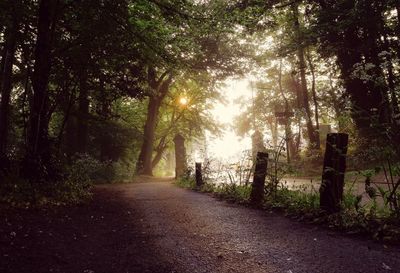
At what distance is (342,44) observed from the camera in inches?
762

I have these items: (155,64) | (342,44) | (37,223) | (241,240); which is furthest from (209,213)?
(342,44)

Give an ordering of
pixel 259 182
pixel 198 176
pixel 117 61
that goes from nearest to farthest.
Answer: pixel 259 182
pixel 117 61
pixel 198 176

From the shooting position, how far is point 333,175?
5.88 m

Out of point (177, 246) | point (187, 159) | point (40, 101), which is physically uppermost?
point (40, 101)

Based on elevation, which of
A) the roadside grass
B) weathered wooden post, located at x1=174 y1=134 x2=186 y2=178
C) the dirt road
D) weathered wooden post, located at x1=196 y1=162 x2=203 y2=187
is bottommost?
the dirt road

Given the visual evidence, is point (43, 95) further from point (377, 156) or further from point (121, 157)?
point (121, 157)

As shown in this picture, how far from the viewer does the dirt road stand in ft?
12.2

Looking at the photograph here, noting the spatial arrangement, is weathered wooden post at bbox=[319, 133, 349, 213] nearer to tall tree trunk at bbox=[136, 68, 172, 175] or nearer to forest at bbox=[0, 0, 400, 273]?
forest at bbox=[0, 0, 400, 273]

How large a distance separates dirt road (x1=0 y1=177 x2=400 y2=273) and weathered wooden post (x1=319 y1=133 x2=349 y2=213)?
0.61m

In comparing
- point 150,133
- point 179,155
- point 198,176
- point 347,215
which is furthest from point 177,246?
point 150,133

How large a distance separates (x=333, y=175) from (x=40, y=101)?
22.9ft

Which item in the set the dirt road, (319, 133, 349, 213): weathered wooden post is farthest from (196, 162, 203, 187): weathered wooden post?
(319, 133, 349, 213): weathered wooden post

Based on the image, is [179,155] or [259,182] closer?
[259,182]

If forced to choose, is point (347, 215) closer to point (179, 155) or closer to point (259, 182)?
point (259, 182)
